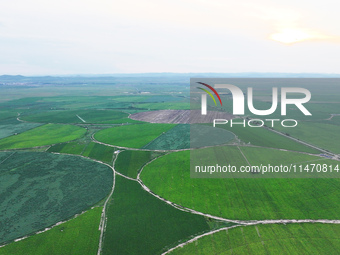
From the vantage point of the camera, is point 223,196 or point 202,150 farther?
point 202,150

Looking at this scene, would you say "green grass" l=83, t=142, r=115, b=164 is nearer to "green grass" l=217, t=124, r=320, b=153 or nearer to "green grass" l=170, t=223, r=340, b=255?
"green grass" l=170, t=223, r=340, b=255

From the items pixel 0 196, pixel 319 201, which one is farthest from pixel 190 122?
pixel 0 196

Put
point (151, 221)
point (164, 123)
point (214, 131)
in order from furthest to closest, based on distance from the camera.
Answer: point (164, 123), point (214, 131), point (151, 221)

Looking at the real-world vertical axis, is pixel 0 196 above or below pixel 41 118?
below

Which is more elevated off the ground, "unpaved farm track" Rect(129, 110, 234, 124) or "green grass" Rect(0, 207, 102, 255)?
"unpaved farm track" Rect(129, 110, 234, 124)

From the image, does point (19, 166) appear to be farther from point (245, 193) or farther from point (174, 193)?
point (245, 193)

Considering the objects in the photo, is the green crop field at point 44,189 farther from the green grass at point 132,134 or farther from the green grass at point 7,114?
the green grass at point 7,114

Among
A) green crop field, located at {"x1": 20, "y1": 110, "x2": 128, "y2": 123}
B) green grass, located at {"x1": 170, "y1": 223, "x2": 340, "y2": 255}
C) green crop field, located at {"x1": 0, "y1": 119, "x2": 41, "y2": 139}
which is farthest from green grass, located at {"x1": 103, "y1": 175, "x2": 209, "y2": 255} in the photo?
green crop field, located at {"x1": 20, "y1": 110, "x2": 128, "y2": 123}
